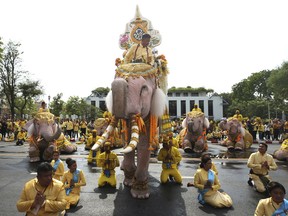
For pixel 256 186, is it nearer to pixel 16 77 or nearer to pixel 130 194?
pixel 130 194

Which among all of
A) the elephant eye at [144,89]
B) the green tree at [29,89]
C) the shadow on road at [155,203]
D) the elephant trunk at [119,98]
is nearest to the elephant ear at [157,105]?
the elephant eye at [144,89]

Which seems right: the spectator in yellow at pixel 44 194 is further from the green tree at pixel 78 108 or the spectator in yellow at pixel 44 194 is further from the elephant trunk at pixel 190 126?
the green tree at pixel 78 108

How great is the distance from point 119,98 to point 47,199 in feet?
6.66

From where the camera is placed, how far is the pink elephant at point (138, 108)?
173 inches

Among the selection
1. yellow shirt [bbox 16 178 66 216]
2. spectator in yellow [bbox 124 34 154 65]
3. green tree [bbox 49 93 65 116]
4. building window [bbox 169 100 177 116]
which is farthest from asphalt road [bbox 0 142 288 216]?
building window [bbox 169 100 177 116]

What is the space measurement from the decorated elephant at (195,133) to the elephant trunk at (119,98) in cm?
676

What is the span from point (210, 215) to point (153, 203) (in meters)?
0.99

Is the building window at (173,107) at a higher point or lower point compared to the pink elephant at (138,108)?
higher

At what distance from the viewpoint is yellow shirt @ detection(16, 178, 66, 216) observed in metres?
2.73

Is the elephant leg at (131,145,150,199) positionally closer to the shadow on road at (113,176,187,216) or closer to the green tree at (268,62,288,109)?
the shadow on road at (113,176,187,216)

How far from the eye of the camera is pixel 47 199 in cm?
278

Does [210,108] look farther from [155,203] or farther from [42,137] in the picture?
[155,203]

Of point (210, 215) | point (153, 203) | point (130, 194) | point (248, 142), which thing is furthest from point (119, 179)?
point (248, 142)

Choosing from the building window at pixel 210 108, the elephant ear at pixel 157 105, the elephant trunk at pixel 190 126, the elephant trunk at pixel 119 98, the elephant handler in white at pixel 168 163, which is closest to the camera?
the elephant trunk at pixel 119 98
